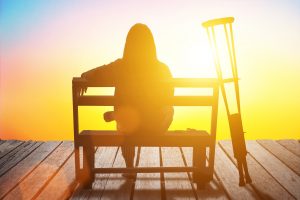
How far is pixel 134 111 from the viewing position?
4941 mm

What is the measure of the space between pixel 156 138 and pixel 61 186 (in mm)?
1164

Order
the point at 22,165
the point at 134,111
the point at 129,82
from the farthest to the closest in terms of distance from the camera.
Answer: the point at 22,165 < the point at 134,111 < the point at 129,82

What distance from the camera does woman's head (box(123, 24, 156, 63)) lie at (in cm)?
489

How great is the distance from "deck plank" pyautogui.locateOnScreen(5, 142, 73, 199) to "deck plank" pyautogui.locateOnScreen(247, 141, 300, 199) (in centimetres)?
269

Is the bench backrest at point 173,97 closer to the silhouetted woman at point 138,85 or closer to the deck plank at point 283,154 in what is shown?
the silhouetted woman at point 138,85

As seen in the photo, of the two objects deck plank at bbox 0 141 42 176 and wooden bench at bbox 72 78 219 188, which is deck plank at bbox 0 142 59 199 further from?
wooden bench at bbox 72 78 219 188

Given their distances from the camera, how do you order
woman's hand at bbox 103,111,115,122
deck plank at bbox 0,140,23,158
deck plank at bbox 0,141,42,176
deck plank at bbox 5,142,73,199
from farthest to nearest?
deck plank at bbox 0,140,23,158 < deck plank at bbox 0,141,42,176 < woman's hand at bbox 103,111,115,122 < deck plank at bbox 5,142,73,199

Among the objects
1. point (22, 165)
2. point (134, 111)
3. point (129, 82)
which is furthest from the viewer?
point (22, 165)

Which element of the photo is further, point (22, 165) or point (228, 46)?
point (22, 165)

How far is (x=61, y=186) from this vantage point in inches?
189

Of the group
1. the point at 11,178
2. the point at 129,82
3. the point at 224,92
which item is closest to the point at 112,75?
the point at 129,82

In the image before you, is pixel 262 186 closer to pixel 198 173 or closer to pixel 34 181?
pixel 198 173

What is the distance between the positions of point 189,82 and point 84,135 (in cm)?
128

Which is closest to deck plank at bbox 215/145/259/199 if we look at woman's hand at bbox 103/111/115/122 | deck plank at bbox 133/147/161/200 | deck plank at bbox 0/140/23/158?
deck plank at bbox 133/147/161/200
